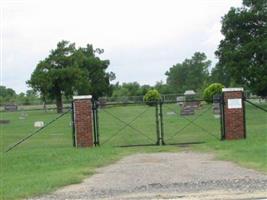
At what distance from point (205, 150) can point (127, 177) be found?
6.47 metres

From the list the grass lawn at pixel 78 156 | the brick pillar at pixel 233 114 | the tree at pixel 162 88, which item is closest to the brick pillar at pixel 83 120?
the grass lawn at pixel 78 156

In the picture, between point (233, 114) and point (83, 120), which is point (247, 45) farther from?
point (83, 120)

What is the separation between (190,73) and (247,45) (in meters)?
76.8

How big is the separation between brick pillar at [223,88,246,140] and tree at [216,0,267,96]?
112 ft

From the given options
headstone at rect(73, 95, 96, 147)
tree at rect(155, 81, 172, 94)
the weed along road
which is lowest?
the weed along road

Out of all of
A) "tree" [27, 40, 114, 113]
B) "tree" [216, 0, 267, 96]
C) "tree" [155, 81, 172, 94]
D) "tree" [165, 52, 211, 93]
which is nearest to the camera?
"tree" [216, 0, 267, 96]

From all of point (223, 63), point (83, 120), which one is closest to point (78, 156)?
point (83, 120)

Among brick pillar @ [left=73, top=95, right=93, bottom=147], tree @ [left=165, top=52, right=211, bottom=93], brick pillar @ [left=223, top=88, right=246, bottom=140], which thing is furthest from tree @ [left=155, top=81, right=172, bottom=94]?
brick pillar @ [left=73, top=95, right=93, bottom=147]

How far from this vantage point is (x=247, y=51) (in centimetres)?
5559

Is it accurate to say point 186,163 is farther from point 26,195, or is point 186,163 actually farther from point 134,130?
point 134,130

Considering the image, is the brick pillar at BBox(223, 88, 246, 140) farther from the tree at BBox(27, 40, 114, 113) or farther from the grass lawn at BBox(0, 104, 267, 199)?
the tree at BBox(27, 40, 114, 113)

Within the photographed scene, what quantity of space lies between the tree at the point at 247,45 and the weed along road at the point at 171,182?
4087cm

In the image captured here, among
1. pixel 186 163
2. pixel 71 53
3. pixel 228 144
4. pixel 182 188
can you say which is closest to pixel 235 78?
pixel 71 53

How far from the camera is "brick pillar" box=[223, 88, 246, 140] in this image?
21250 mm
